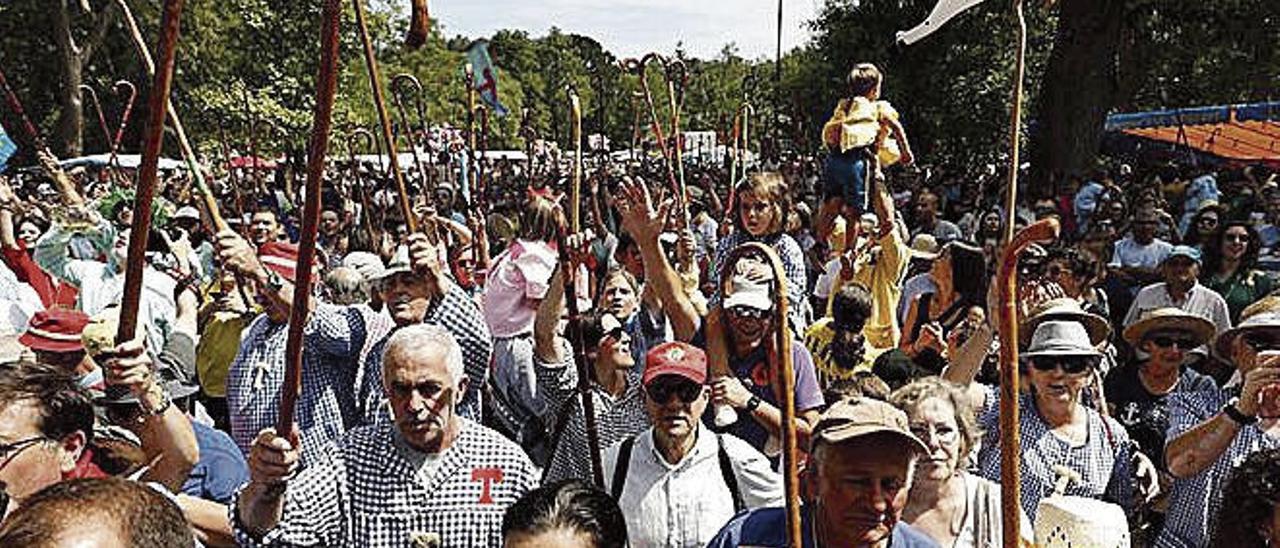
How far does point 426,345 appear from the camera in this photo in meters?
3.62

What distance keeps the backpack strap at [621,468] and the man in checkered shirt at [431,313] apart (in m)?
0.71

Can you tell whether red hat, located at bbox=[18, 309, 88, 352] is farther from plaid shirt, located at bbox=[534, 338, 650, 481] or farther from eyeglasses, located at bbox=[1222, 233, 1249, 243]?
eyeglasses, located at bbox=[1222, 233, 1249, 243]

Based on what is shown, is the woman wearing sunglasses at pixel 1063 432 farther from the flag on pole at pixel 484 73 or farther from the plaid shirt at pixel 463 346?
the flag on pole at pixel 484 73

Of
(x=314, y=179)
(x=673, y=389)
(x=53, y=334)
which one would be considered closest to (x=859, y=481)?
(x=673, y=389)

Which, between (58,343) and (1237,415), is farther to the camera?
(58,343)

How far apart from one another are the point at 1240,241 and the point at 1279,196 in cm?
508

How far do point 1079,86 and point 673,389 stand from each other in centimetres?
1517

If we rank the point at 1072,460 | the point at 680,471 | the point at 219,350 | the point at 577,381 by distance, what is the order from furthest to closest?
1. the point at 219,350
2. the point at 577,381
3. the point at 1072,460
4. the point at 680,471

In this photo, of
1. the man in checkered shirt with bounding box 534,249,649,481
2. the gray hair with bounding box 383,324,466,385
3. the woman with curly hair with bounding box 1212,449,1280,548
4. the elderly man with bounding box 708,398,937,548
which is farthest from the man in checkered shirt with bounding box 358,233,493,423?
the woman with curly hair with bounding box 1212,449,1280,548

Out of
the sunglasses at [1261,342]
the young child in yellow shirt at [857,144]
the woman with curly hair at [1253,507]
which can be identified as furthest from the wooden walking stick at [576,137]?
the woman with curly hair at [1253,507]

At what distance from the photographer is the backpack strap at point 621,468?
391cm

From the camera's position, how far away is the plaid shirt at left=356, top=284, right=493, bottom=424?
177 inches

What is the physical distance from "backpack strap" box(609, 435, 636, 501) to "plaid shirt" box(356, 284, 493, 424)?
2.35 feet

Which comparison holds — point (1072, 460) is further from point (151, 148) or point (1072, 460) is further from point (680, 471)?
point (151, 148)
